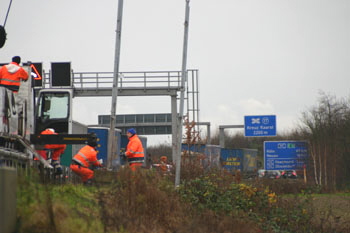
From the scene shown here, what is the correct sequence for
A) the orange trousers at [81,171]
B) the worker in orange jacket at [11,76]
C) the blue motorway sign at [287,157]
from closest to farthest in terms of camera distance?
the worker in orange jacket at [11,76] → the orange trousers at [81,171] → the blue motorway sign at [287,157]

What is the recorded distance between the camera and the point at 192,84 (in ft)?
120

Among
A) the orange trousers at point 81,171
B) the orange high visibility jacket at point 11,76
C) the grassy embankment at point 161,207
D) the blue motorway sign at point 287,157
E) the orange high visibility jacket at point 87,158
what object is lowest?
the grassy embankment at point 161,207

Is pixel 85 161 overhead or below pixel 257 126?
below

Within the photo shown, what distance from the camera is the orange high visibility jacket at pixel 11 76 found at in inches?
507

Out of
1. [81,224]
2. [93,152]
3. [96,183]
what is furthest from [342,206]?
[81,224]

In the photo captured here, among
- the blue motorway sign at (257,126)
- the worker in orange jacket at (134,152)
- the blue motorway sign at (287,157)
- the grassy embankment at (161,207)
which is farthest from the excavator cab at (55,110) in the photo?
the blue motorway sign at (257,126)

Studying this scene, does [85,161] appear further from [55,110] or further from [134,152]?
[55,110]

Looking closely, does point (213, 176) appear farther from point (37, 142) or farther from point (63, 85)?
point (63, 85)

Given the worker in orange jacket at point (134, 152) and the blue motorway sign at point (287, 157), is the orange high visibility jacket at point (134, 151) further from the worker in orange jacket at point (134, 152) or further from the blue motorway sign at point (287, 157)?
the blue motorway sign at point (287, 157)

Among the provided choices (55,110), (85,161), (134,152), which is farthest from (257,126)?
(85,161)

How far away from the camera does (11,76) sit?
13.0 metres

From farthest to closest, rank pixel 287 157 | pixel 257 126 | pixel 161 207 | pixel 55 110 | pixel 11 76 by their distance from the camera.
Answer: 1. pixel 257 126
2. pixel 287 157
3. pixel 55 110
4. pixel 11 76
5. pixel 161 207

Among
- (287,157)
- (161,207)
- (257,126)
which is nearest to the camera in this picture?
(161,207)

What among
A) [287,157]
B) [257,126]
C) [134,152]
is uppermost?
[257,126]
